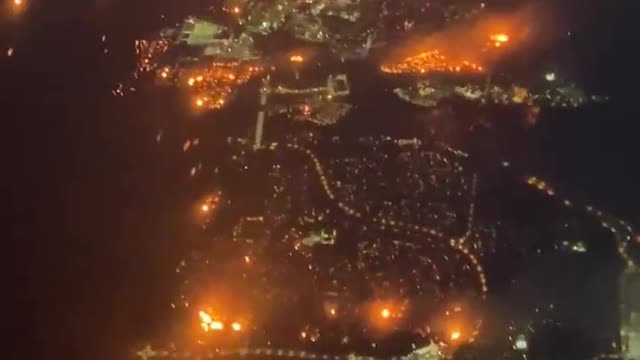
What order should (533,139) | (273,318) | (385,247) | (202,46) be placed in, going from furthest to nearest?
(202,46), (533,139), (385,247), (273,318)

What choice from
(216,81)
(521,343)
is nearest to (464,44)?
(216,81)

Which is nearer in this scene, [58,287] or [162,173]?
[58,287]

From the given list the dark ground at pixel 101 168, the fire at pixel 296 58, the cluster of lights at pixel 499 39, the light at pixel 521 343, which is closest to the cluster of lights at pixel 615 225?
the dark ground at pixel 101 168

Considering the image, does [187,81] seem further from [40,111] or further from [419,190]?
[419,190]

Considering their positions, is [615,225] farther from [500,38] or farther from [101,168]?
[101,168]

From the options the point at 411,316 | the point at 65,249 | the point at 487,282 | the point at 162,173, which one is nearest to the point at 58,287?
the point at 65,249
